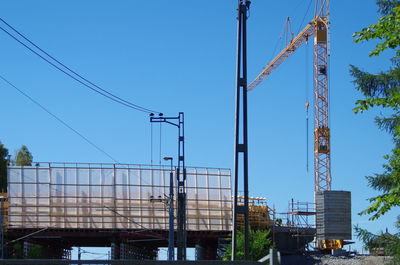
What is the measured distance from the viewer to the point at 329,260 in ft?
225

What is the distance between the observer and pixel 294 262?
231ft

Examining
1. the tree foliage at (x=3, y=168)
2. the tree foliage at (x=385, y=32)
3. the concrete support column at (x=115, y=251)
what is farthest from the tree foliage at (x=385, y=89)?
the tree foliage at (x=3, y=168)

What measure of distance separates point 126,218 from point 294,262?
15.3m

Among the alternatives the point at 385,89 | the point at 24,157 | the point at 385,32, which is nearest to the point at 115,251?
the point at 385,89

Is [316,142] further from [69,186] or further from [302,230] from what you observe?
[69,186]

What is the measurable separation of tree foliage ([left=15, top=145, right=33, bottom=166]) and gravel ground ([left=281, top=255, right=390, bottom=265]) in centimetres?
6748

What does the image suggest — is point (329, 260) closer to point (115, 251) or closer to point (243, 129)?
point (115, 251)

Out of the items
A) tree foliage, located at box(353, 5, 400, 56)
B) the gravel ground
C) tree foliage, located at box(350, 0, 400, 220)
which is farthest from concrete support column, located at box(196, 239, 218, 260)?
tree foliage, located at box(353, 5, 400, 56)

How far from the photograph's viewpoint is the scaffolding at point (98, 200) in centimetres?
7238

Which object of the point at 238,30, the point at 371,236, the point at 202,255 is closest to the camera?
the point at 238,30

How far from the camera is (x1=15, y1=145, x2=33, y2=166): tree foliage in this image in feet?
424

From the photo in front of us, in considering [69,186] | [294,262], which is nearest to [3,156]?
[69,186]

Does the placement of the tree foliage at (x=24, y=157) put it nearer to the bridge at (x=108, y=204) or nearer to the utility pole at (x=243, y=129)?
the bridge at (x=108, y=204)

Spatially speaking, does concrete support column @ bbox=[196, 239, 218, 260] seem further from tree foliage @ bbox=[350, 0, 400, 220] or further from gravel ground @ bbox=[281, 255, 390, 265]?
tree foliage @ bbox=[350, 0, 400, 220]
